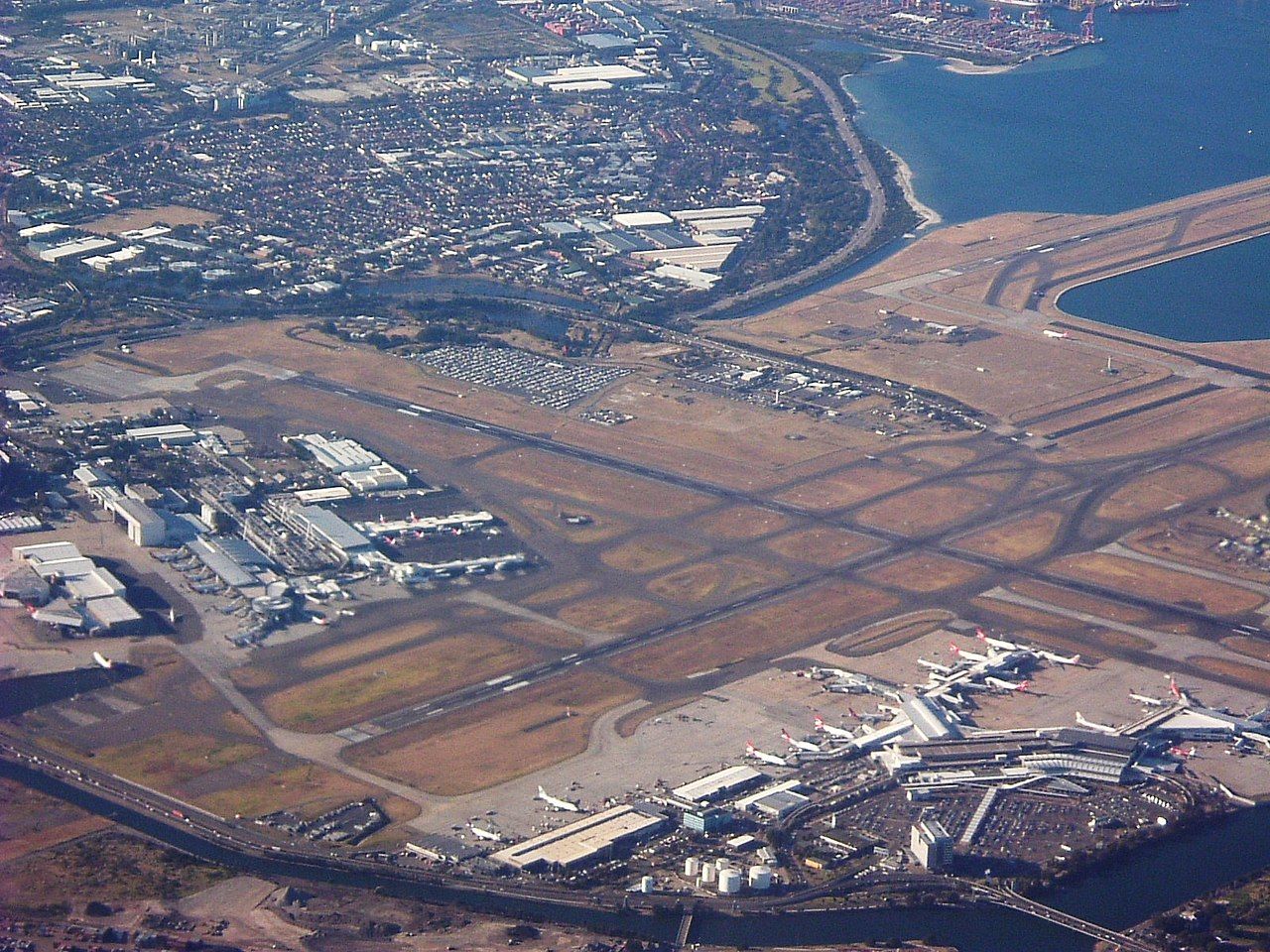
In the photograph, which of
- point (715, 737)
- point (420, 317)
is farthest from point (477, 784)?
point (420, 317)

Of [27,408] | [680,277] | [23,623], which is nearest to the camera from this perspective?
[23,623]

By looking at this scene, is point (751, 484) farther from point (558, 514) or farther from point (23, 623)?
point (23, 623)

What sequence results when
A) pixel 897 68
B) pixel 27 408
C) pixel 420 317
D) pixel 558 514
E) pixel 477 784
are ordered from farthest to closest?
pixel 897 68 → pixel 420 317 → pixel 27 408 → pixel 558 514 → pixel 477 784

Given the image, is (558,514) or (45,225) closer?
(558,514)

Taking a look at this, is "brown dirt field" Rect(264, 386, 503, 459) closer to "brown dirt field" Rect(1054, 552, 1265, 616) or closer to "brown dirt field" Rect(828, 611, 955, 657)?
"brown dirt field" Rect(828, 611, 955, 657)

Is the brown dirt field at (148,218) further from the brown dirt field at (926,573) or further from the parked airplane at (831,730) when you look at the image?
the parked airplane at (831,730)
